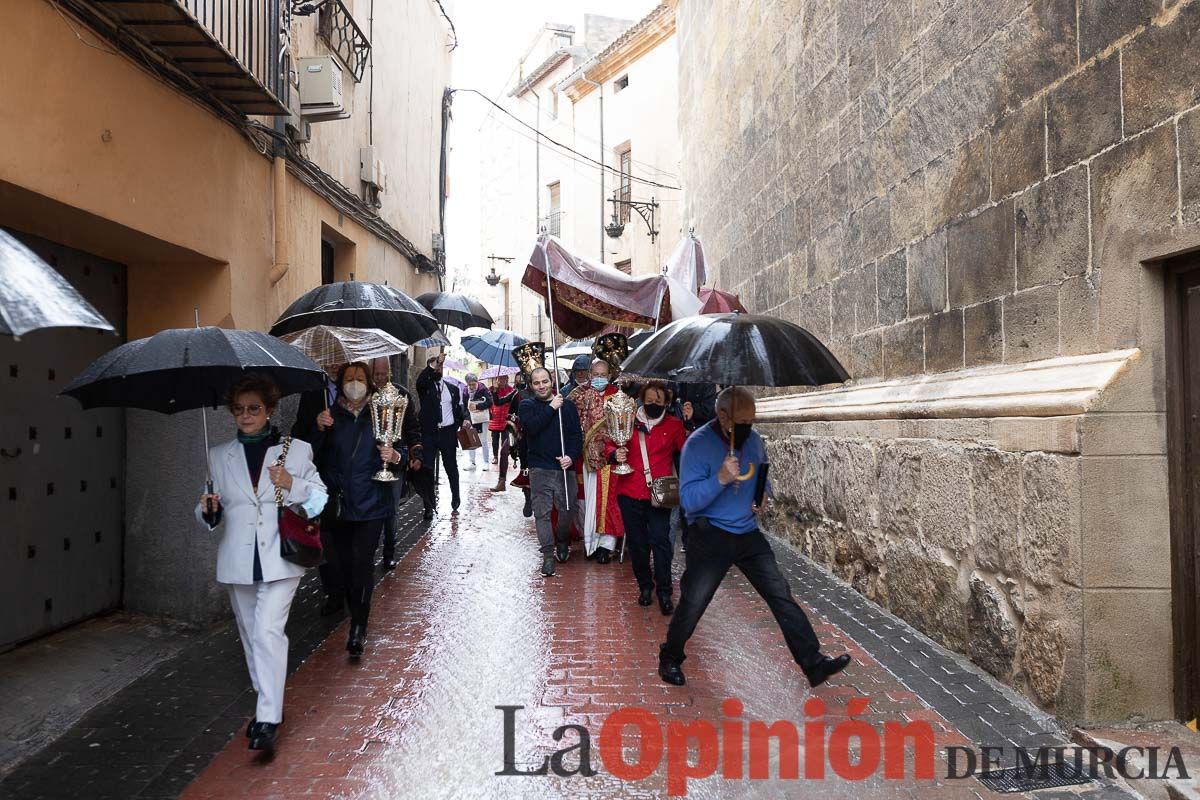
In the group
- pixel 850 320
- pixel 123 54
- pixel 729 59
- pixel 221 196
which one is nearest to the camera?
pixel 123 54

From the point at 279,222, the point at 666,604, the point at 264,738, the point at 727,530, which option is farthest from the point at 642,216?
the point at 264,738

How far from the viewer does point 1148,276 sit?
3955 millimetres

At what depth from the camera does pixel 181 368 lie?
4184mm

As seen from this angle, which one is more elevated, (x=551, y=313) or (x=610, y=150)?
(x=610, y=150)

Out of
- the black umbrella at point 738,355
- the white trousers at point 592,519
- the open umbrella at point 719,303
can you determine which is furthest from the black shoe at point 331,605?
the open umbrella at point 719,303

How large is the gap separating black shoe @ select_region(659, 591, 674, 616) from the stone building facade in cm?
144

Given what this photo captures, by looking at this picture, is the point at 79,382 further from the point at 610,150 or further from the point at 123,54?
the point at 610,150

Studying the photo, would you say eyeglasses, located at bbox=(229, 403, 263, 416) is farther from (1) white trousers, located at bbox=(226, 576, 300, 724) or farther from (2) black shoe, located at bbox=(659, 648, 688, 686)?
(2) black shoe, located at bbox=(659, 648, 688, 686)

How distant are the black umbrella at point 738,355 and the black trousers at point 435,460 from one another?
479 cm

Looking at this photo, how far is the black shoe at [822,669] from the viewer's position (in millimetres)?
4512

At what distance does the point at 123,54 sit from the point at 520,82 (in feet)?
101

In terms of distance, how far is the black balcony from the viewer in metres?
4.95

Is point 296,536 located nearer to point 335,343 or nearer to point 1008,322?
point 335,343

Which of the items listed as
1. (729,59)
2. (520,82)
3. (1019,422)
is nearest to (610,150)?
(520,82)
